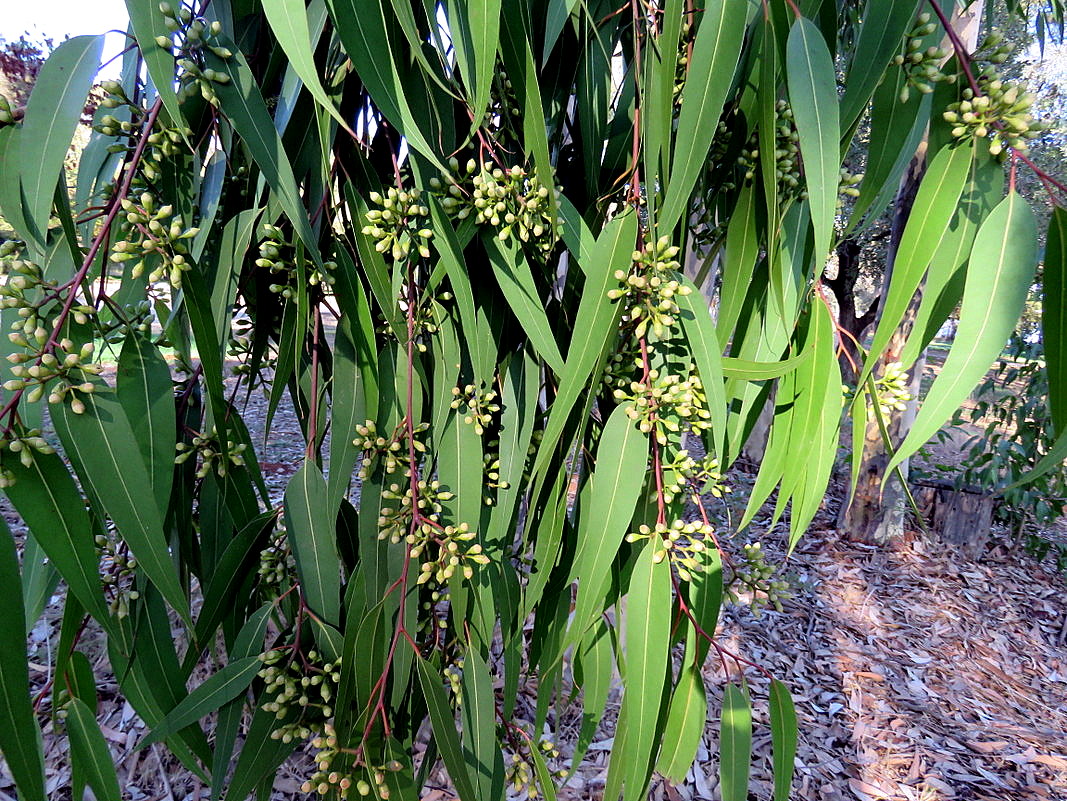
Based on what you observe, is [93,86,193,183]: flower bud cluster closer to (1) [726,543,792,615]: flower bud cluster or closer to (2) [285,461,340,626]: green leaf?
(2) [285,461,340,626]: green leaf

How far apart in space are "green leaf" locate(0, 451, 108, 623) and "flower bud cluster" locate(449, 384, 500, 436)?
0.32 m

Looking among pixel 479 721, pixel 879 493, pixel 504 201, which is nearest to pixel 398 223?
pixel 504 201

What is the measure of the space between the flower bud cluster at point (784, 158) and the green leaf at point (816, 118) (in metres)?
0.08

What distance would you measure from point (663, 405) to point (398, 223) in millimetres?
288

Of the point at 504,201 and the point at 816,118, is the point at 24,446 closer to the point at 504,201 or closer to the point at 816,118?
the point at 504,201

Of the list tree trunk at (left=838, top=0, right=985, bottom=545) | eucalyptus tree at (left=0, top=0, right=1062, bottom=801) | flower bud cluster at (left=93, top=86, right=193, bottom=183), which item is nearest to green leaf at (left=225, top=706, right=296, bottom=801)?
eucalyptus tree at (left=0, top=0, right=1062, bottom=801)

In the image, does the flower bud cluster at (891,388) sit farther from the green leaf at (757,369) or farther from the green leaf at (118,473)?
the green leaf at (118,473)

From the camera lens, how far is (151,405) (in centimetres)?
52

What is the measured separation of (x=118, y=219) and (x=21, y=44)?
6.41 metres

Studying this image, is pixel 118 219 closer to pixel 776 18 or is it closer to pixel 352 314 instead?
pixel 352 314

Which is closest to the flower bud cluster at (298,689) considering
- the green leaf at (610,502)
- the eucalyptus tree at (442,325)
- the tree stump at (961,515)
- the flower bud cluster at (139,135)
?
the eucalyptus tree at (442,325)

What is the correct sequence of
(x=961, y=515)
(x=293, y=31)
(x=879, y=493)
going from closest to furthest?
1. (x=293, y=31)
2. (x=879, y=493)
3. (x=961, y=515)

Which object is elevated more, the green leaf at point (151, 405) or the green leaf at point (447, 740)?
the green leaf at point (151, 405)

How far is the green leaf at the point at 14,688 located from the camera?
44 cm
